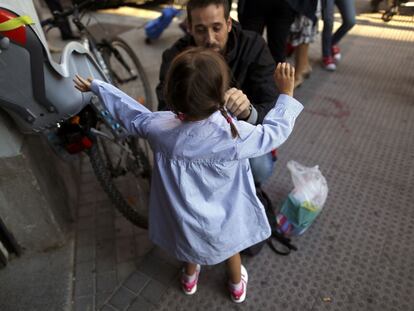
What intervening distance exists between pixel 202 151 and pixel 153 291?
3.53 feet

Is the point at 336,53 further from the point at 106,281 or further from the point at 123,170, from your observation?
the point at 106,281

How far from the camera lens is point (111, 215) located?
7.81ft

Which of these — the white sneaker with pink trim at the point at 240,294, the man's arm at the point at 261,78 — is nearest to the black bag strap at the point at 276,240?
the white sneaker with pink trim at the point at 240,294

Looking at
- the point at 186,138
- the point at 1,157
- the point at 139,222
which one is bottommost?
the point at 139,222

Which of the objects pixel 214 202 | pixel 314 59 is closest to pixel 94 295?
pixel 214 202

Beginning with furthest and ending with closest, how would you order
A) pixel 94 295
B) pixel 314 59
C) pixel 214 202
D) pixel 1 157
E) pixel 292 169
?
pixel 314 59 < pixel 292 169 < pixel 94 295 < pixel 1 157 < pixel 214 202

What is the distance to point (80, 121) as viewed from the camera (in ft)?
5.94

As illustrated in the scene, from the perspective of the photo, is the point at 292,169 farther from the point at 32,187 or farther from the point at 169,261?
the point at 32,187

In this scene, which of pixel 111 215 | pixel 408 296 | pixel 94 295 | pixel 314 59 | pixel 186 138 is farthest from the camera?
pixel 314 59

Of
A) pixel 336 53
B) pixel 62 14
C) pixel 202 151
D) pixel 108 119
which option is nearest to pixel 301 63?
pixel 336 53

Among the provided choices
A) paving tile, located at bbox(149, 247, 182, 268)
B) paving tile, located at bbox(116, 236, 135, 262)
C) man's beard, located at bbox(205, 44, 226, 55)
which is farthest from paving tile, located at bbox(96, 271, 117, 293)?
man's beard, located at bbox(205, 44, 226, 55)

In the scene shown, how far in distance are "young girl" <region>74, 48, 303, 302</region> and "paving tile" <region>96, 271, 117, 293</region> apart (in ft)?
1.73

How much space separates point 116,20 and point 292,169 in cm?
546

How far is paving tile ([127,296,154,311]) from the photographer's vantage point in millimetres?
1808
